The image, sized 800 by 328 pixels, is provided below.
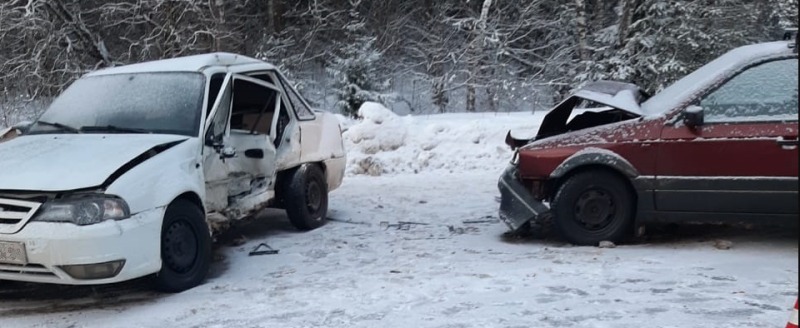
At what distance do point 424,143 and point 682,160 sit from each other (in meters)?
5.98

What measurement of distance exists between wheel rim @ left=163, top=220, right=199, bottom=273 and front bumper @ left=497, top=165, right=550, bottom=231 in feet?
8.90

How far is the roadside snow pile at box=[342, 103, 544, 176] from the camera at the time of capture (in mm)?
10883

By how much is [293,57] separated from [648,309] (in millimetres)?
15676

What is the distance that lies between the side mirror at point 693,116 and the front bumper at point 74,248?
4216 mm

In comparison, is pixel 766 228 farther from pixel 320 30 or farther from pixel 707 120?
pixel 320 30

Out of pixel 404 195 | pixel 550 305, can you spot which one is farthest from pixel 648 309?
pixel 404 195

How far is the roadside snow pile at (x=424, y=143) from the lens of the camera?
10.9 metres

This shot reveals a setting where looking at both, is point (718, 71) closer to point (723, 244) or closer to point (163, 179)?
point (723, 244)

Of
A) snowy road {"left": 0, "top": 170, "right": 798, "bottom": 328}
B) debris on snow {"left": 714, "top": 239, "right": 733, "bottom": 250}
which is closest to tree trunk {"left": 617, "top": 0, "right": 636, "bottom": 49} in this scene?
snowy road {"left": 0, "top": 170, "right": 798, "bottom": 328}

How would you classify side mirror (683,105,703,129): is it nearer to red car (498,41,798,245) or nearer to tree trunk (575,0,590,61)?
red car (498,41,798,245)

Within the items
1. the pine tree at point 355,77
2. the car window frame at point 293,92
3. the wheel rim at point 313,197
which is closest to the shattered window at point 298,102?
the car window frame at point 293,92

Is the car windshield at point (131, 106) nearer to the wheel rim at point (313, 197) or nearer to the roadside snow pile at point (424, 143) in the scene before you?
the wheel rim at point (313, 197)

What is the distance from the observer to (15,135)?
253 inches

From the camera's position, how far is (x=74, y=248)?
14.6 feet
